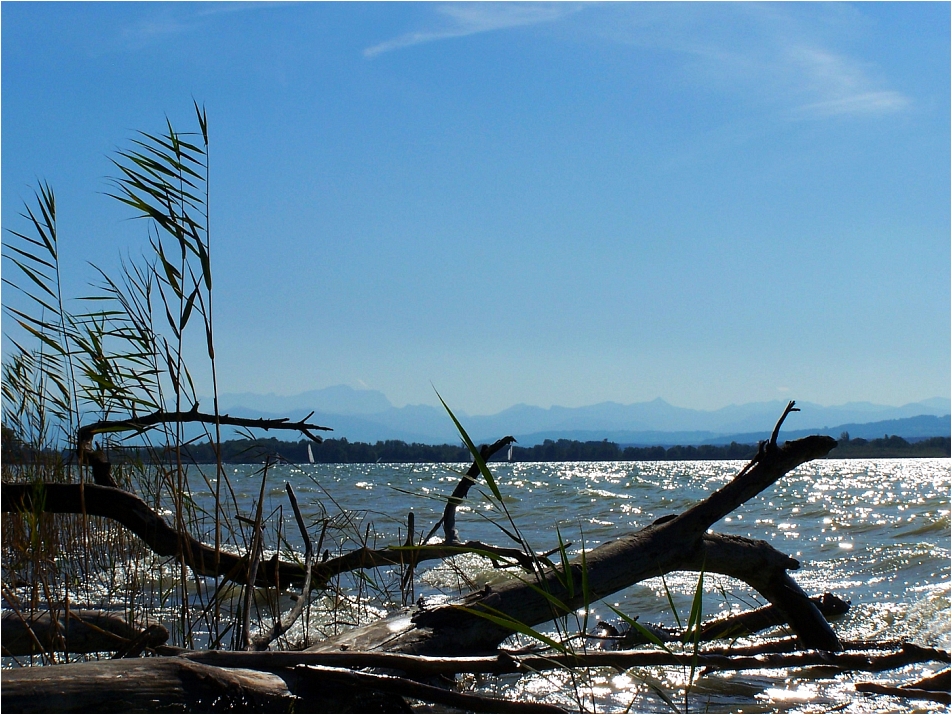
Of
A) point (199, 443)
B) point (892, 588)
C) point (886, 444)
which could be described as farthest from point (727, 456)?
point (199, 443)

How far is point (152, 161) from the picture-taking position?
3.26 metres

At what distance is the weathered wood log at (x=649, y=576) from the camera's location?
109 inches

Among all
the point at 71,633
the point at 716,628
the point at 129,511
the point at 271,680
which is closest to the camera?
the point at 271,680

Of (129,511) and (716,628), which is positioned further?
(716,628)

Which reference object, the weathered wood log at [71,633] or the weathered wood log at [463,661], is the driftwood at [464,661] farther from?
the weathered wood log at [71,633]

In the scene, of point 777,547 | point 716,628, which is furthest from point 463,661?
point 777,547

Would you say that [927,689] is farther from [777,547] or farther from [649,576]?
[777,547]

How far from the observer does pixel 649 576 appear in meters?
3.61

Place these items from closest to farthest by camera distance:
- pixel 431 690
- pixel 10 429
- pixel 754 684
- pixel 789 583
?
pixel 431 690, pixel 754 684, pixel 789 583, pixel 10 429

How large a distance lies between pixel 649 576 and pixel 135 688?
2.36 metres

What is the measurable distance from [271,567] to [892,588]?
5175mm

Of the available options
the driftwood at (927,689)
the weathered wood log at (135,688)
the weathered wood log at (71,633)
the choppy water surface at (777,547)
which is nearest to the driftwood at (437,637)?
the weathered wood log at (135,688)

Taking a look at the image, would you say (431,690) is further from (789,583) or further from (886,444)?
(886,444)

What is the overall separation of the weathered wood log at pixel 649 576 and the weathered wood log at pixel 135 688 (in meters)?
0.63
